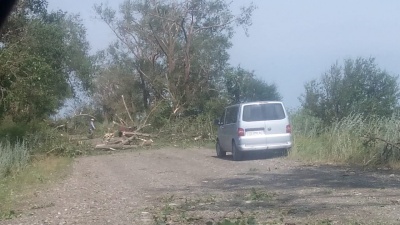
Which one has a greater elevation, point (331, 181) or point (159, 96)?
point (159, 96)

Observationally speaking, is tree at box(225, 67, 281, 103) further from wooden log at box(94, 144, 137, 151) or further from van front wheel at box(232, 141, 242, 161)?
van front wheel at box(232, 141, 242, 161)

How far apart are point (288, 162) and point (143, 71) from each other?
108 feet

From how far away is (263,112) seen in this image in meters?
21.6

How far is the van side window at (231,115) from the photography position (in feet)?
72.6

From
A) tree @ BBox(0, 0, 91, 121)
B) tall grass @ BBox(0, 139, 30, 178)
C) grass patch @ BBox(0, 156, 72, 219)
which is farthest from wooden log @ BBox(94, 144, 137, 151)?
tall grass @ BBox(0, 139, 30, 178)

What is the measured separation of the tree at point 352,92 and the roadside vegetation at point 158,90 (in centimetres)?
5

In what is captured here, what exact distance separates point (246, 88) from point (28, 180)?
2616 cm

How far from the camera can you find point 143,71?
52.0 metres

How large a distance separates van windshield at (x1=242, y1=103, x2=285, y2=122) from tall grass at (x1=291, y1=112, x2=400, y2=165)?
1213mm

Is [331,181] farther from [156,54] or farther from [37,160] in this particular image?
[156,54]

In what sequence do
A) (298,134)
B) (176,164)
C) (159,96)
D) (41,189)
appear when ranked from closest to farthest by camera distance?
(41,189)
(176,164)
(298,134)
(159,96)

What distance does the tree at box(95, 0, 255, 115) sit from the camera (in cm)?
4616

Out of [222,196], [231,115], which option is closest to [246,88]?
[231,115]

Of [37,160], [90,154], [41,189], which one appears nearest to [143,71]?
[90,154]
